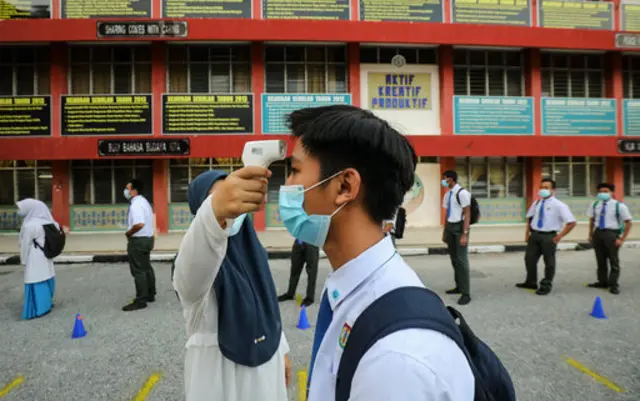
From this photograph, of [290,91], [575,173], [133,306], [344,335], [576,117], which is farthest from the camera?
[575,173]

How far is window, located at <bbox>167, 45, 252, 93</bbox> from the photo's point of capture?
46.4 ft

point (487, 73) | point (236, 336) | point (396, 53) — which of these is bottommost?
point (236, 336)

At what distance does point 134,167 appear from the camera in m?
14.1

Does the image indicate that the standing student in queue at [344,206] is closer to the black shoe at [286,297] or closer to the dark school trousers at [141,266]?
the black shoe at [286,297]

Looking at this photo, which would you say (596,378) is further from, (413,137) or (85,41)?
(85,41)

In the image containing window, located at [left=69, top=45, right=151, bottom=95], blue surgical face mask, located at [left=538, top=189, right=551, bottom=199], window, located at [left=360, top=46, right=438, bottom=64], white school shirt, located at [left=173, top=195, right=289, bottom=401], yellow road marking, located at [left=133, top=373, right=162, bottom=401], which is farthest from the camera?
window, located at [left=360, top=46, right=438, bottom=64]

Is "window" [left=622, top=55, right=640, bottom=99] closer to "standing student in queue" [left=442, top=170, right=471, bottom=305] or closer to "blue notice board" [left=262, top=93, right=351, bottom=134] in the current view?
"blue notice board" [left=262, top=93, right=351, bottom=134]

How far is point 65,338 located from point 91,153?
32.9 ft

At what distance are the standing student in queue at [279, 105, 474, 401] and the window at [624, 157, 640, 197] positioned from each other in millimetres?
19275

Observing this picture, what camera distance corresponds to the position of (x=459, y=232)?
600 cm

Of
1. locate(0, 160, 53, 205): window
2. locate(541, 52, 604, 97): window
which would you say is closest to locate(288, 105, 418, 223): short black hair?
locate(0, 160, 53, 205): window

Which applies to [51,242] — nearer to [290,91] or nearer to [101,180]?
[101,180]

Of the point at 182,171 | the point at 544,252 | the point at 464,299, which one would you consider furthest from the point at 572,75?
the point at 182,171

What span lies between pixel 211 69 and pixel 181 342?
12190 millimetres
